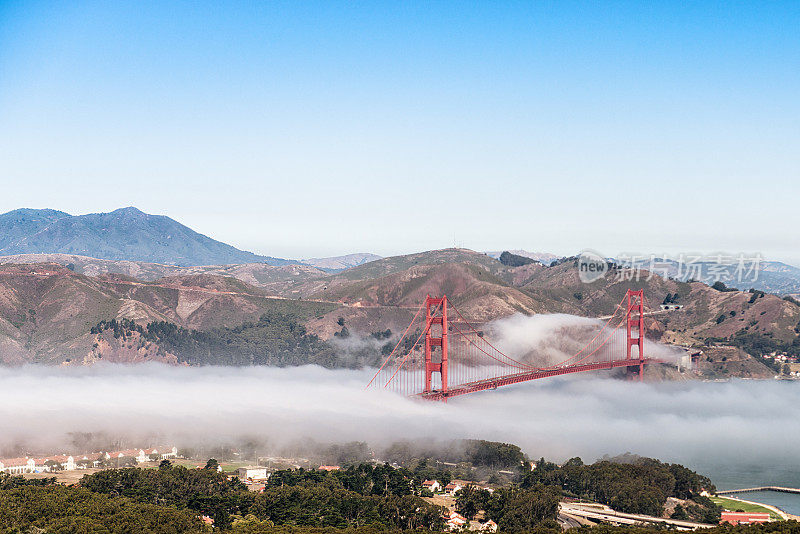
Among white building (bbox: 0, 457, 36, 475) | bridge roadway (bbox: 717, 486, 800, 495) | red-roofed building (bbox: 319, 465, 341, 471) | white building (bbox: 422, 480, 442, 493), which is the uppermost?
white building (bbox: 422, 480, 442, 493)

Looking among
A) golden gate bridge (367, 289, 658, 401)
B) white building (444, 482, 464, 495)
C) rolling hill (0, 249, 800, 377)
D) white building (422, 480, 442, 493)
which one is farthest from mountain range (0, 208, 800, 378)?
white building (422, 480, 442, 493)

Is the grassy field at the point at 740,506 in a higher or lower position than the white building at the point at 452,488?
lower

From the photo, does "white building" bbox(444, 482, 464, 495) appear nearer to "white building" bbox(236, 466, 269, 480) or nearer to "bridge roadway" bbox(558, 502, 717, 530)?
"bridge roadway" bbox(558, 502, 717, 530)

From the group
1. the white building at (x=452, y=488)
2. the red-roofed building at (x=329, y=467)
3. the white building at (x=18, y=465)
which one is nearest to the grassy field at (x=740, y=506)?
the white building at (x=452, y=488)

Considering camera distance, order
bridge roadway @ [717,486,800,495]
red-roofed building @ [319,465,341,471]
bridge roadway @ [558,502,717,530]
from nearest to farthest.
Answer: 1. bridge roadway @ [558,502,717,530]
2. bridge roadway @ [717,486,800,495]
3. red-roofed building @ [319,465,341,471]

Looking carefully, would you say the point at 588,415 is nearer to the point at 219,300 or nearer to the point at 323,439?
the point at 323,439

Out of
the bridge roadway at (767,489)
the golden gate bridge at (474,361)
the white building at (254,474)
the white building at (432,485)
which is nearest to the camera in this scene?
the white building at (432,485)

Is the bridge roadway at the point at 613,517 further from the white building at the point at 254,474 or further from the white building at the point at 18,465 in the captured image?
the white building at the point at 18,465
